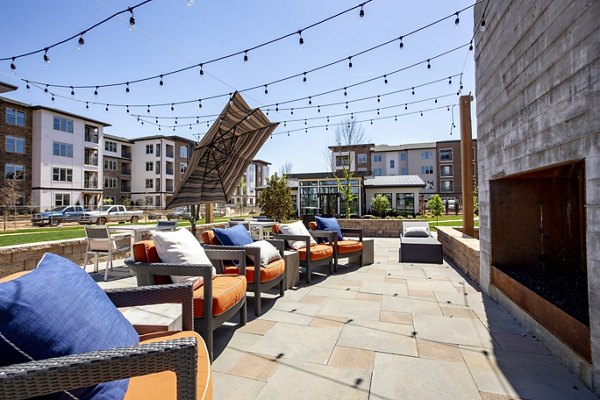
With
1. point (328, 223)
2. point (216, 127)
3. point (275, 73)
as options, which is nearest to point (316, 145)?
point (275, 73)

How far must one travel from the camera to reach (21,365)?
3.06 feet

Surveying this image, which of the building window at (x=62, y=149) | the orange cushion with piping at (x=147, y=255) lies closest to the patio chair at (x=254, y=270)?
the orange cushion with piping at (x=147, y=255)

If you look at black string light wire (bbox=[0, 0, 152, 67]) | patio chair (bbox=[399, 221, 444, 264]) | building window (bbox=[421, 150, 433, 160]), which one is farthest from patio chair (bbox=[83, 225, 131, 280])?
building window (bbox=[421, 150, 433, 160])

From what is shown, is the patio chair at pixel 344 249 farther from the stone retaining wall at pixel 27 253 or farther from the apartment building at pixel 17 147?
the apartment building at pixel 17 147

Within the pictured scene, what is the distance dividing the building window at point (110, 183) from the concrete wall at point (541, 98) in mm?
38284

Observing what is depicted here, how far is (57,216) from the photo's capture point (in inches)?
757

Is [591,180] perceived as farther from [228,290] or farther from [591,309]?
[228,290]

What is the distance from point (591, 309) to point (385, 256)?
5298 mm

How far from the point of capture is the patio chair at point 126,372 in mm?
910

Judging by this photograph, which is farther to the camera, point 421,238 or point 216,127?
point 421,238

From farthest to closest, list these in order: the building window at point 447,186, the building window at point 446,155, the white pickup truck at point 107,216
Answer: the building window at point 447,186 → the building window at point 446,155 → the white pickup truck at point 107,216

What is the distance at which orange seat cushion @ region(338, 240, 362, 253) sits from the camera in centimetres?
567

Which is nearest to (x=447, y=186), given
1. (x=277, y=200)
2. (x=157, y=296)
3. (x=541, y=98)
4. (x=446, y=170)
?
(x=446, y=170)

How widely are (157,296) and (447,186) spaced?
43038mm
